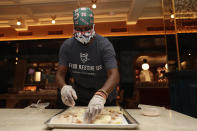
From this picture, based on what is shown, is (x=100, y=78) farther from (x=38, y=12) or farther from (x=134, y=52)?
(x=134, y=52)

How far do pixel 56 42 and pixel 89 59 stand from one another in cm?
468

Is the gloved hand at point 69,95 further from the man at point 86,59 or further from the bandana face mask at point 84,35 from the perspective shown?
the bandana face mask at point 84,35

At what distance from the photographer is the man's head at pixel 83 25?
1.42 metres

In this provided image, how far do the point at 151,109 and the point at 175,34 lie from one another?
4.65 feet

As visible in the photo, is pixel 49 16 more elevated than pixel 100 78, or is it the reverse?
pixel 49 16

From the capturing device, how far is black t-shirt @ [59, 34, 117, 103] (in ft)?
4.92

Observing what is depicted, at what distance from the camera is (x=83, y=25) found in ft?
4.68

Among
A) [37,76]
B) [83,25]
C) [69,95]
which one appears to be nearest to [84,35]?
[83,25]

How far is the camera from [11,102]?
16.4 ft

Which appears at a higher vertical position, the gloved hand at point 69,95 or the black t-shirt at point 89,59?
the black t-shirt at point 89,59

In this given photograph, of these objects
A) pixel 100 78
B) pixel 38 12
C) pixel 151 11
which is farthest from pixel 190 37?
pixel 38 12

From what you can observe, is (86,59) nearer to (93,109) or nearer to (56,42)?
(93,109)

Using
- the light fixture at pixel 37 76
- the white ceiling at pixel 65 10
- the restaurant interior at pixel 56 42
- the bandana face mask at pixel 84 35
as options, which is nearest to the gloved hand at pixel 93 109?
the bandana face mask at pixel 84 35

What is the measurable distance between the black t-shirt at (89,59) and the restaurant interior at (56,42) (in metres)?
2.88
